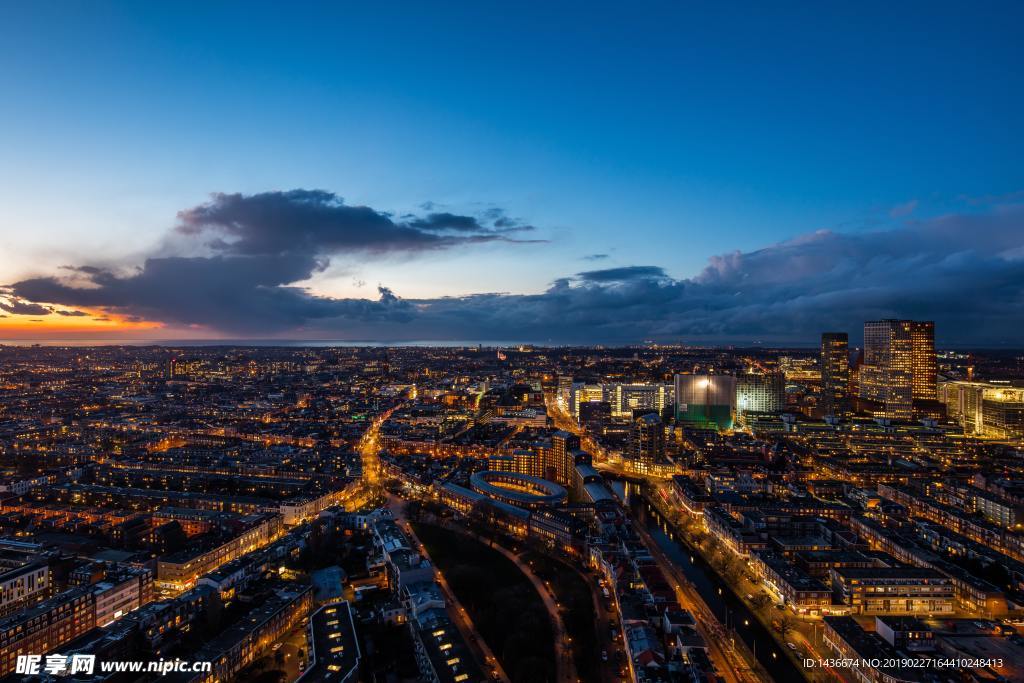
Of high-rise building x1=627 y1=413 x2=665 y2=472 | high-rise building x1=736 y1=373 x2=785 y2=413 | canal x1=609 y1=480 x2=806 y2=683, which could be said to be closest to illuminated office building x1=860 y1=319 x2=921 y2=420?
high-rise building x1=736 y1=373 x2=785 y2=413

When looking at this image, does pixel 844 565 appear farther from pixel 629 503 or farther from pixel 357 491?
pixel 357 491

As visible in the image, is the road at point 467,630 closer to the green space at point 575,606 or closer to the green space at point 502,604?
the green space at point 502,604

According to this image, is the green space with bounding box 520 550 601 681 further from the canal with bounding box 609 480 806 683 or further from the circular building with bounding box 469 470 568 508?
the circular building with bounding box 469 470 568 508

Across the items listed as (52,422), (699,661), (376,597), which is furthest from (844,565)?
(52,422)

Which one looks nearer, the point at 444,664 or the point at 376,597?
the point at 444,664

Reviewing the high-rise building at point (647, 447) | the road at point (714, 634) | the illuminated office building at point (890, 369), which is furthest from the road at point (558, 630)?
the illuminated office building at point (890, 369)

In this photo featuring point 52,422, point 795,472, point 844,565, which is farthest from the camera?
point 52,422
